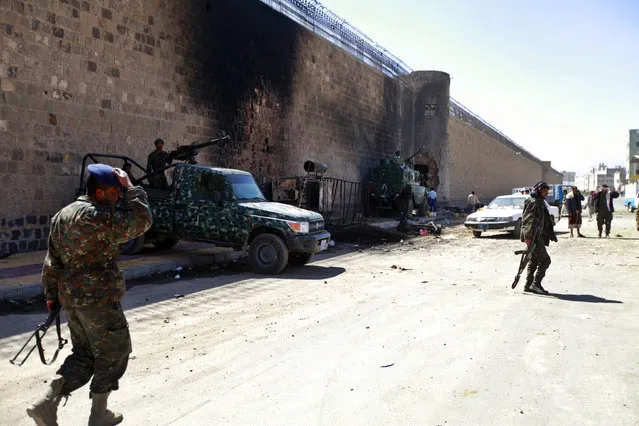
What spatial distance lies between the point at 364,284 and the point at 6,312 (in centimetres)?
479

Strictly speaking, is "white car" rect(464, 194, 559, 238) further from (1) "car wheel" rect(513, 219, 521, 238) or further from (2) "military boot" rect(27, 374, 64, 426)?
(2) "military boot" rect(27, 374, 64, 426)

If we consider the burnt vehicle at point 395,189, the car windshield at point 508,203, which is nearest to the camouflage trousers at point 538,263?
the car windshield at point 508,203

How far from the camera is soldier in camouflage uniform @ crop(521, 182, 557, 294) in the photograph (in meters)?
7.70

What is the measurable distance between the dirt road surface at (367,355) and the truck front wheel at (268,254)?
616 mm

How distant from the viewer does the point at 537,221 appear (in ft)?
25.8

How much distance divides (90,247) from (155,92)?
422 inches

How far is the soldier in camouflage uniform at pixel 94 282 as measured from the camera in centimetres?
298

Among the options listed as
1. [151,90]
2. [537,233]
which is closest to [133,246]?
[151,90]

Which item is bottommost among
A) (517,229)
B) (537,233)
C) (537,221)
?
(517,229)

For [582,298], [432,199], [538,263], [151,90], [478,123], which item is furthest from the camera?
[478,123]

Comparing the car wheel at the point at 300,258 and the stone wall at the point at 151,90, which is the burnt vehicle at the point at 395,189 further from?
the car wheel at the point at 300,258

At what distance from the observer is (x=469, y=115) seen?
41.6 m

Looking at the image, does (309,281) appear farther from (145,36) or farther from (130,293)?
(145,36)

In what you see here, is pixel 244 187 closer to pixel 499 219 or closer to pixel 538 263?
pixel 538 263
